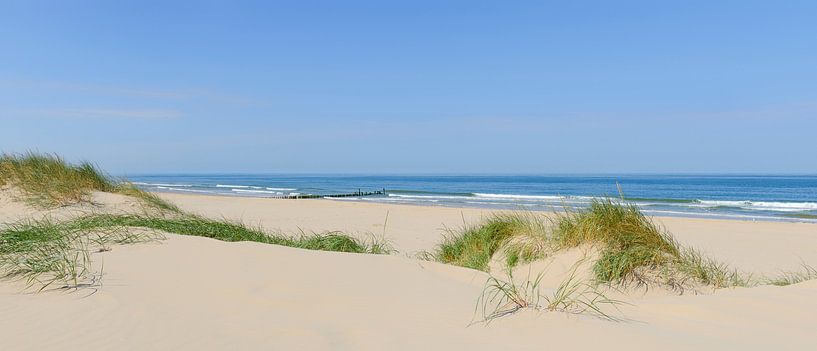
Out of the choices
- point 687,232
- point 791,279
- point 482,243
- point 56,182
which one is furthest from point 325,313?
point 687,232

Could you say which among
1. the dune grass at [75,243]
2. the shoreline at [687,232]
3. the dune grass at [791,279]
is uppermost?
the dune grass at [75,243]

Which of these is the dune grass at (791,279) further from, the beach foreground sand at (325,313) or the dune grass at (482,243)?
the dune grass at (482,243)

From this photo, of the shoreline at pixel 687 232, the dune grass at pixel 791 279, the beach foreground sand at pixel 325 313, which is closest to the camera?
the beach foreground sand at pixel 325 313

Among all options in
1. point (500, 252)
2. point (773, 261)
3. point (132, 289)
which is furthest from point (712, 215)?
point (132, 289)

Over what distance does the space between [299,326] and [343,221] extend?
14.7m

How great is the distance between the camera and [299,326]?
11.3 ft

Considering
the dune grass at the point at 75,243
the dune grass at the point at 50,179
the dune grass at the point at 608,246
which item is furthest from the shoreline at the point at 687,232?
the dune grass at the point at 50,179

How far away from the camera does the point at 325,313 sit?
3734mm

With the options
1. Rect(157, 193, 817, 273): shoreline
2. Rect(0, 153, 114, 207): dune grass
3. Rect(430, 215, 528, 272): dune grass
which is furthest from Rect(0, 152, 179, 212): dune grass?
Rect(430, 215, 528, 272): dune grass

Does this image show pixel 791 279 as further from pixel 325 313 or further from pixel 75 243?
pixel 75 243

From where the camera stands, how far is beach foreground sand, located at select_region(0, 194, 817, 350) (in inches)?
125

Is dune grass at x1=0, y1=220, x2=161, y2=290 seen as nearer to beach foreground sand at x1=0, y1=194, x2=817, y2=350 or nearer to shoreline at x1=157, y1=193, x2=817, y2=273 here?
beach foreground sand at x1=0, y1=194, x2=817, y2=350

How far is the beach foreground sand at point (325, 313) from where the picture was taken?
3172mm

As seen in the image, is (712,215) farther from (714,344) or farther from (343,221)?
(714,344)
